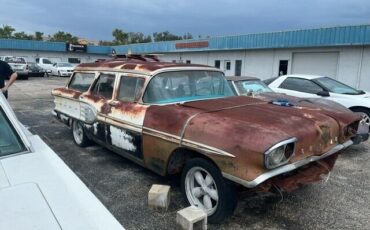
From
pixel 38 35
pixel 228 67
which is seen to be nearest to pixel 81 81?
pixel 228 67

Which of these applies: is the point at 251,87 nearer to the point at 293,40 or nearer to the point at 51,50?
the point at 293,40

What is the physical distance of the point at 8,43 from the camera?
39.1 m

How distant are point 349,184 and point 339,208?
973mm

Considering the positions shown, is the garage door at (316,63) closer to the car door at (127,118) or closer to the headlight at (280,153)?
the car door at (127,118)

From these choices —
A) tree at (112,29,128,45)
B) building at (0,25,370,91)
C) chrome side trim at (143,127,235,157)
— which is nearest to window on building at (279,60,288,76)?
building at (0,25,370,91)

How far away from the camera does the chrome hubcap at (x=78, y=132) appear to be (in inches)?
240

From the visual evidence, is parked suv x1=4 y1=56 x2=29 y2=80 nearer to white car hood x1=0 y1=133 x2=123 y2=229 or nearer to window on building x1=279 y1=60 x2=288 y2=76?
window on building x1=279 y1=60 x2=288 y2=76

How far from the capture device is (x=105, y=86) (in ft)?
17.2

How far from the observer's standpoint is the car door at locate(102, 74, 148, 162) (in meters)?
4.23

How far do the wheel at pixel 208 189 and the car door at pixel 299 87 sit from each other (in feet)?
18.3

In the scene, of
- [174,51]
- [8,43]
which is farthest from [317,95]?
[8,43]

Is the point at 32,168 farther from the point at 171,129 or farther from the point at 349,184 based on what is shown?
the point at 349,184

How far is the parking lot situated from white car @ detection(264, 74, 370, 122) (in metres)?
2.05

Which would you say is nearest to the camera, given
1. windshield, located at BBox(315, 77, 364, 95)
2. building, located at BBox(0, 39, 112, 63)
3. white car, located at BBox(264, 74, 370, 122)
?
white car, located at BBox(264, 74, 370, 122)
